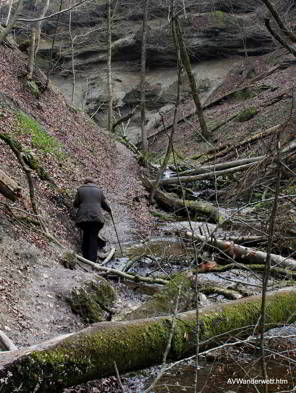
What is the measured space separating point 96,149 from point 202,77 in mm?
18085

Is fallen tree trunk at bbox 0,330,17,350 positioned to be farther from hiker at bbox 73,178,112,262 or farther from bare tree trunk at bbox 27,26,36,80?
bare tree trunk at bbox 27,26,36,80

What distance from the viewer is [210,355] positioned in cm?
505

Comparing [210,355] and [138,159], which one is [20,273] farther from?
[138,159]

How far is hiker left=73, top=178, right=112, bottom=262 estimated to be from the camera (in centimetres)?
903

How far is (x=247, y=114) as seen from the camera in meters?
23.8

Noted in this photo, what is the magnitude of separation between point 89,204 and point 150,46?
97.2ft

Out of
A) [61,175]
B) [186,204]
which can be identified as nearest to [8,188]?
[61,175]

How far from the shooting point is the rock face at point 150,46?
34.4 m

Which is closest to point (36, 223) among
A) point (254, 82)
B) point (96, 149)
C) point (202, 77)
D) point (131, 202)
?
point (131, 202)

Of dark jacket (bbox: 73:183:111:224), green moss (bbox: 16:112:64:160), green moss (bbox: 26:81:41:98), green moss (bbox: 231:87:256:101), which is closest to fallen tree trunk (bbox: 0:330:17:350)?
dark jacket (bbox: 73:183:111:224)

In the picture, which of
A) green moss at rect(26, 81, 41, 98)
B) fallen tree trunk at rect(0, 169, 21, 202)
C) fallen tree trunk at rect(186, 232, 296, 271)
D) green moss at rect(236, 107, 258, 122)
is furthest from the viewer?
green moss at rect(236, 107, 258, 122)

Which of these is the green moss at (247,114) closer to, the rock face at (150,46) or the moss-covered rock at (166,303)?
the rock face at (150,46)

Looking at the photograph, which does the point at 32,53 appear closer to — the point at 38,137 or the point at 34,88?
the point at 34,88

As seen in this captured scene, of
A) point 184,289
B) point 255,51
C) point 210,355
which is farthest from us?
point 255,51
